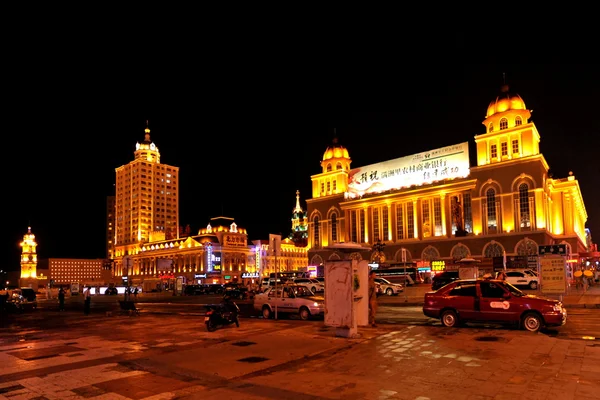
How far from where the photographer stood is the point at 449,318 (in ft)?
52.1

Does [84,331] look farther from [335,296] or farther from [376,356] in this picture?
[376,356]

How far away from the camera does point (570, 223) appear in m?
64.6

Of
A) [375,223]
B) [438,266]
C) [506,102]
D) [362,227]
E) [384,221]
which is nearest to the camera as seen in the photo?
[506,102]

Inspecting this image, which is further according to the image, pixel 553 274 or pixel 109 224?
A: pixel 109 224

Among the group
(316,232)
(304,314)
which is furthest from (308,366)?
(316,232)

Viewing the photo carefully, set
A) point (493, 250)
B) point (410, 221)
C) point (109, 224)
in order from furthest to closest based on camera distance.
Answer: point (109, 224)
point (410, 221)
point (493, 250)

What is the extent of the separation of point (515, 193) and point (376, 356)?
50632mm

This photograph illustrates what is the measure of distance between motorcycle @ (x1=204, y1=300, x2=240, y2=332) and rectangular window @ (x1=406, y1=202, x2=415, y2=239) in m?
52.8

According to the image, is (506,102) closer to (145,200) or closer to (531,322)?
(531,322)

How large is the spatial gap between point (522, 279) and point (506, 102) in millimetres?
30630

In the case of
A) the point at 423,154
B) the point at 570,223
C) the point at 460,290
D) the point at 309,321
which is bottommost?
the point at 309,321

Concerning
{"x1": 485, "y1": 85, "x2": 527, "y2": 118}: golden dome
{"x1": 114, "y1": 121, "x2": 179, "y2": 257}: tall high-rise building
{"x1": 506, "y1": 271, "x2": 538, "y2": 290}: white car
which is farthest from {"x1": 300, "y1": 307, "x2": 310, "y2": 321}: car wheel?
{"x1": 114, "y1": 121, "x2": 179, "y2": 257}: tall high-rise building

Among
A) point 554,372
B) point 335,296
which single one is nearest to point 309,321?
point 335,296

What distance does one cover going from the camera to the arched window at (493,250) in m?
56.0
